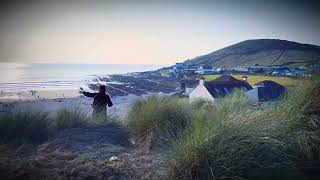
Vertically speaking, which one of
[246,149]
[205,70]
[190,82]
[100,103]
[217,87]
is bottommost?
[246,149]

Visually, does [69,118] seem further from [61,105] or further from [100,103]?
[100,103]

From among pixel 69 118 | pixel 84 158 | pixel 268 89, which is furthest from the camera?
pixel 268 89

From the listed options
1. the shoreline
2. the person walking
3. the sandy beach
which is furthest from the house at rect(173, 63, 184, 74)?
the person walking

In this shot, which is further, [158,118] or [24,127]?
[158,118]

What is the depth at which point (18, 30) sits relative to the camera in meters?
7.63

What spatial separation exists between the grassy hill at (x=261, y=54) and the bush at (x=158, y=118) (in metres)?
3.75

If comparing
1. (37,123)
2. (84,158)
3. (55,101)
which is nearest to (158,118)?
(84,158)

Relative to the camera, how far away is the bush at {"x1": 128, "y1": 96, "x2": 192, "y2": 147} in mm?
5996

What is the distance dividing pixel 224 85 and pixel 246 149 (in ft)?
16.4

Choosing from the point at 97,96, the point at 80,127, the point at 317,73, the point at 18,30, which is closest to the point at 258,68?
the point at 317,73

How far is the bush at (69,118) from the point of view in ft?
21.6

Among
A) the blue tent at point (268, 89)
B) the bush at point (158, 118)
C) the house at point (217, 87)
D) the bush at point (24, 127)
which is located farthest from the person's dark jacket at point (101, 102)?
the blue tent at point (268, 89)

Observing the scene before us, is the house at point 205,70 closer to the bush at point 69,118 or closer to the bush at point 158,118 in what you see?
the bush at point 158,118

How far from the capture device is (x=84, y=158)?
4984 millimetres
